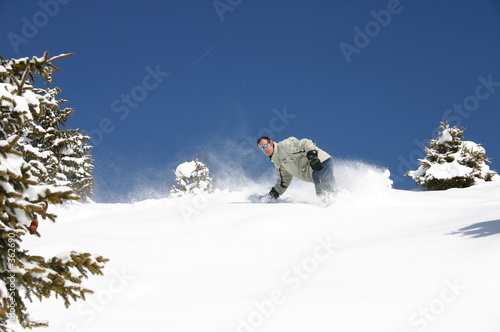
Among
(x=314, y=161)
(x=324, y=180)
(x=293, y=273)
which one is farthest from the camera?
(x=324, y=180)

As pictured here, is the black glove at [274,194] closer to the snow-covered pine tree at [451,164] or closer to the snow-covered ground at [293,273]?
the snow-covered ground at [293,273]

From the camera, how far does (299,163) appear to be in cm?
749

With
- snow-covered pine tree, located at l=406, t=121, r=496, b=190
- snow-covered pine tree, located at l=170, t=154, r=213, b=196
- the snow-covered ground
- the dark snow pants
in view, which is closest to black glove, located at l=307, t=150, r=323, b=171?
the dark snow pants

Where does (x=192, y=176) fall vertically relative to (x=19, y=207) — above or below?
above

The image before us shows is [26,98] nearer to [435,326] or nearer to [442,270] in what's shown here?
[435,326]

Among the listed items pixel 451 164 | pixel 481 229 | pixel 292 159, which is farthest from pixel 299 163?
pixel 451 164

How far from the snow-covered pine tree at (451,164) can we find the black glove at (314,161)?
9.87 meters

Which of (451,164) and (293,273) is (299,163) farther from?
(451,164)

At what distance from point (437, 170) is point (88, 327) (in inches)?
604

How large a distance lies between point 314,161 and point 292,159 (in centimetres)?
67

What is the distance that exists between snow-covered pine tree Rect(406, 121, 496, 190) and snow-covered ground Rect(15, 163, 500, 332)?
10.3 m

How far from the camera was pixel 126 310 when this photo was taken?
263 cm

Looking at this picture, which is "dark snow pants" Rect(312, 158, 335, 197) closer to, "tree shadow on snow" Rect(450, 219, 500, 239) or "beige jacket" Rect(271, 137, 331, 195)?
"beige jacket" Rect(271, 137, 331, 195)

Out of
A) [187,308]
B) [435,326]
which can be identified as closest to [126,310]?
[187,308]
